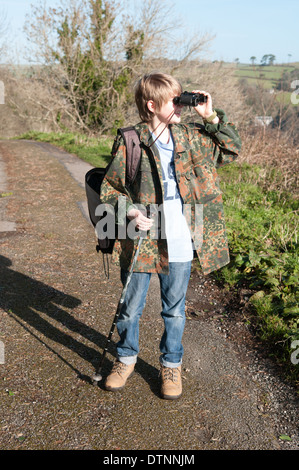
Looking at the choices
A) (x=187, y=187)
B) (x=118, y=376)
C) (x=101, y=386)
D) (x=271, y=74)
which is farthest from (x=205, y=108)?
(x=271, y=74)

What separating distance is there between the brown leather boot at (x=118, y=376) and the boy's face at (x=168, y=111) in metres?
1.63

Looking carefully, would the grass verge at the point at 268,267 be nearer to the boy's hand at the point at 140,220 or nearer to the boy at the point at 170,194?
the boy at the point at 170,194

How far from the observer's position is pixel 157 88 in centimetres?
245

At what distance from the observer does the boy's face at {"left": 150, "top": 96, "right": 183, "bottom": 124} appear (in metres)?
2.48

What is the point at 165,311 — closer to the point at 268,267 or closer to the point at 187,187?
the point at 187,187

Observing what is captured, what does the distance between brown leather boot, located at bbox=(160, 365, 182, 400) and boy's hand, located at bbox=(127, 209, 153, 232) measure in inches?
40.4

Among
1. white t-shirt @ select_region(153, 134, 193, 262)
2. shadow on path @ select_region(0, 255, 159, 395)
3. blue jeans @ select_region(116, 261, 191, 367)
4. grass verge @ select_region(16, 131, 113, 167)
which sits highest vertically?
white t-shirt @ select_region(153, 134, 193, 262)

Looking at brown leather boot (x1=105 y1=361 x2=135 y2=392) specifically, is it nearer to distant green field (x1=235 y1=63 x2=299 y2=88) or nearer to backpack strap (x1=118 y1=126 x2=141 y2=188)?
backpack strap (x1=118 y1=126 x2=141 y2=188)

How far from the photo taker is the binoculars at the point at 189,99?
7.70 feet

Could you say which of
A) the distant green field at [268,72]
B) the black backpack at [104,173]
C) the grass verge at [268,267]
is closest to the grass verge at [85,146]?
the distant green field at [268,72]

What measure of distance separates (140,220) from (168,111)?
655 millimetres

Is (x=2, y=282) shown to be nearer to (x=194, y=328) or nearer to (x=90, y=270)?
(x=90, y=270)

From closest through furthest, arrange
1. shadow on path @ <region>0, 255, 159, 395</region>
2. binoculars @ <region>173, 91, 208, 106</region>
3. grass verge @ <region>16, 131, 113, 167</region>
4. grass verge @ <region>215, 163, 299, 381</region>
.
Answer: binoculars @ <region>173, 91, 208, 106</region> → shadow on path @ <region>0, 255, 159, 395</region> → grass verge @ <region>215, 163, 299, 381</region> → grass verge @ <region>16, 131, 113, 167</region>

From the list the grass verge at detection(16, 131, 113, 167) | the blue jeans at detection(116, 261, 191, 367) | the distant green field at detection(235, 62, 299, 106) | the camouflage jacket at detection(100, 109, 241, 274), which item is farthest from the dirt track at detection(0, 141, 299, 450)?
the grass verge at detection(16, 131, 113, 167)
